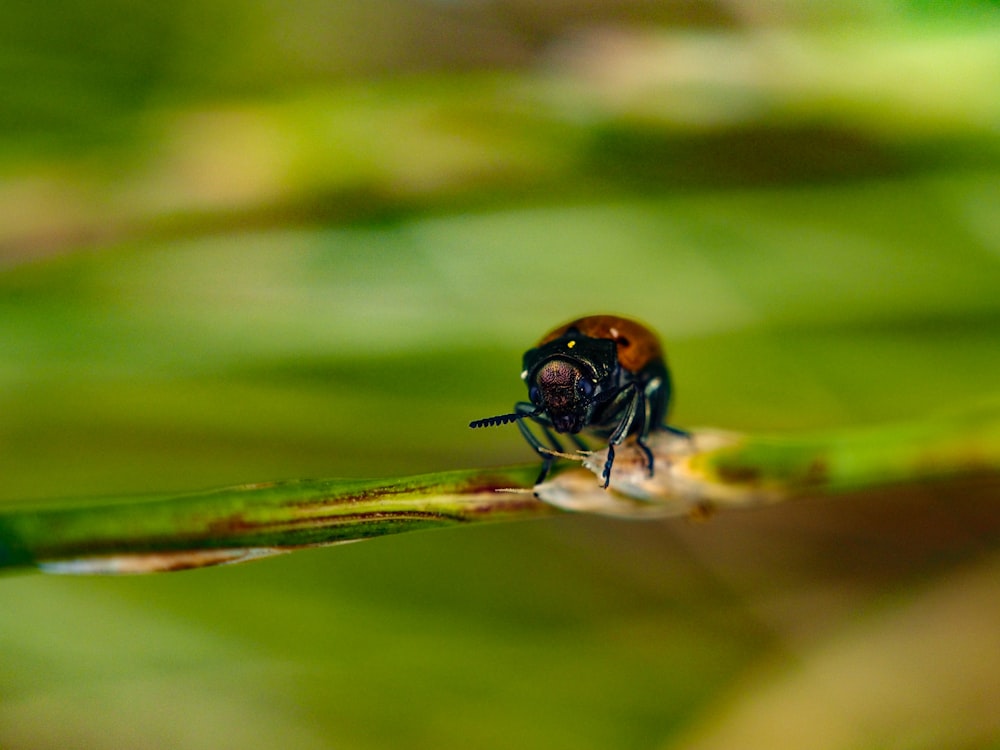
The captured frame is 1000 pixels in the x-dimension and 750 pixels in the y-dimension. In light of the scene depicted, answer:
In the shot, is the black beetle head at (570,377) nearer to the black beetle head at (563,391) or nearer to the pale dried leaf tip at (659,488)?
the black beetle head at (563,391)

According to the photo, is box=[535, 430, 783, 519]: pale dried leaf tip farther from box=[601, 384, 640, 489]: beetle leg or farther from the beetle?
the beetle

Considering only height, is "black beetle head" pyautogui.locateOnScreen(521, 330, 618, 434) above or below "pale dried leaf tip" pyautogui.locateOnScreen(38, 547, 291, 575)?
above

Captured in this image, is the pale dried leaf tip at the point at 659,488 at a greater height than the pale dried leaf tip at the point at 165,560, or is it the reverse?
the pale dried leaf tip at the point at 659,488

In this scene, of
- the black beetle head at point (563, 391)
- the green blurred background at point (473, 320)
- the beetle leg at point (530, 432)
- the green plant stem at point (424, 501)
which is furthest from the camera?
the green blurred background at point (473, 320)

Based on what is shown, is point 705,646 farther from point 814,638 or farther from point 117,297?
point 117,297

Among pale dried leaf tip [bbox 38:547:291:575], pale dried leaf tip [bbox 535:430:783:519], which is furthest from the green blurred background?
pale dried leaf tip [bbox 38:547:291:575]

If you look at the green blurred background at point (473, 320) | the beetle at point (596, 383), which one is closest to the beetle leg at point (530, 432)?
the beetle at point (596, 383)
